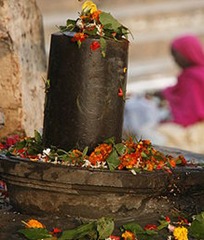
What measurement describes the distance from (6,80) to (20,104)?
0.60 ft

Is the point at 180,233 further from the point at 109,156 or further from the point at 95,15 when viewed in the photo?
the point at 95,15

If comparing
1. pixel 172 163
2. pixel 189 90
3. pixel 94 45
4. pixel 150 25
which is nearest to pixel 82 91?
pixel 94 45

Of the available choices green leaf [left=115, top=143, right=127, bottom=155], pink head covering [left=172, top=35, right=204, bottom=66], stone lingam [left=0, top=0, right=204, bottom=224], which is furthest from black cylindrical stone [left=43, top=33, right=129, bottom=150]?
pink head covering [left=172, top=35, right=204, bottom=66]

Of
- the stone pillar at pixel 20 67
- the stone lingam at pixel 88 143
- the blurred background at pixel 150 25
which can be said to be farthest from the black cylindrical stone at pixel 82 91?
the blurred background at pixel 150 25

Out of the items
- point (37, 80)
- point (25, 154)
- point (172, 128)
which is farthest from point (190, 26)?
point (25, 154)

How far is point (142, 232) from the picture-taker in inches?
188

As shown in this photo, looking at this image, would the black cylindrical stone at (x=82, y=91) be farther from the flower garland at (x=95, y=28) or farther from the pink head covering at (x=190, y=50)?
the pink head covering at (x=190, y=50)

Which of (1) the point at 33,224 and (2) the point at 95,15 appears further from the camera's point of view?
(2) the point at 95,15

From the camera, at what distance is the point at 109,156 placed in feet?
16.1

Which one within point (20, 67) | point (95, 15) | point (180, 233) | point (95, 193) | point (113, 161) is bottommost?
point (180, 233)

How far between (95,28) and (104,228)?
1021mm

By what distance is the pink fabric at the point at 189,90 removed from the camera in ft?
38.5

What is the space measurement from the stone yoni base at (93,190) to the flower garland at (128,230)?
0.33ft

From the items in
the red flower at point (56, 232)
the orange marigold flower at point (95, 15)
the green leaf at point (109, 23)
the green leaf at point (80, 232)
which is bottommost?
the red flower at point (56, 232)
